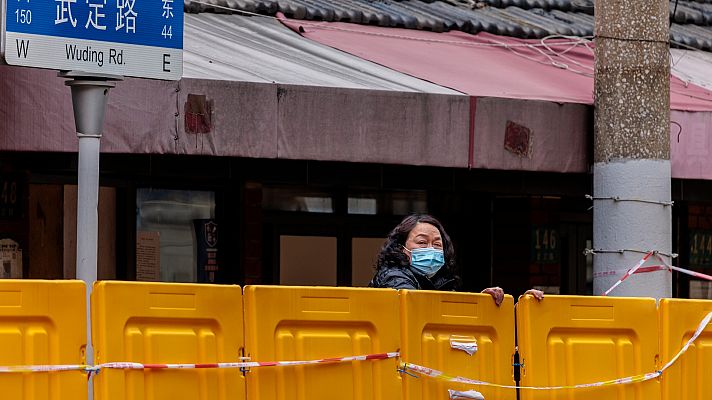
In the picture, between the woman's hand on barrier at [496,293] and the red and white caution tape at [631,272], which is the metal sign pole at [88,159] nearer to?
the woman's hand on barrier at [496,293]

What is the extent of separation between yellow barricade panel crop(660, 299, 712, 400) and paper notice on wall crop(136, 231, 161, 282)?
4236mm

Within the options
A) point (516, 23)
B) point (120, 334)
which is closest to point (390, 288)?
point (120, 334)

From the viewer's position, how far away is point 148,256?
34.8 ft

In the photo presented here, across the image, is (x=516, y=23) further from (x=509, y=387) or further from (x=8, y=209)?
(x=509, y=387)

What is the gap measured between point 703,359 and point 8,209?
4.60 metres

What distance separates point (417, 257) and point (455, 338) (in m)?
0.43

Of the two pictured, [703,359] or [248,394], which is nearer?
[248,394]

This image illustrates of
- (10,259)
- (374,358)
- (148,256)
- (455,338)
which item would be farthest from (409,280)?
(148,256)

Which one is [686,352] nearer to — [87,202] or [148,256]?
[87,202]

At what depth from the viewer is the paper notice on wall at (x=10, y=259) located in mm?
9828

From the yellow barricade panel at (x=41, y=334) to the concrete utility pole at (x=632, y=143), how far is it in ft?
10.3

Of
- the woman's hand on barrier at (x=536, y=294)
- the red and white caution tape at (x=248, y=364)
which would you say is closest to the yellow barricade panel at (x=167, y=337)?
the red and white caution tape at (x=248, y=364)

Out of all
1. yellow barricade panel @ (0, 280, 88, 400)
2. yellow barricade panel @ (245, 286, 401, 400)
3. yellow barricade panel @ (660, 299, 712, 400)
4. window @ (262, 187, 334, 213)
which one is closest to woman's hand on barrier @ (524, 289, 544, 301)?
yellow barricade panel @ (245, 286, 401, 400)

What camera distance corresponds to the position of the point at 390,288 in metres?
6.88
